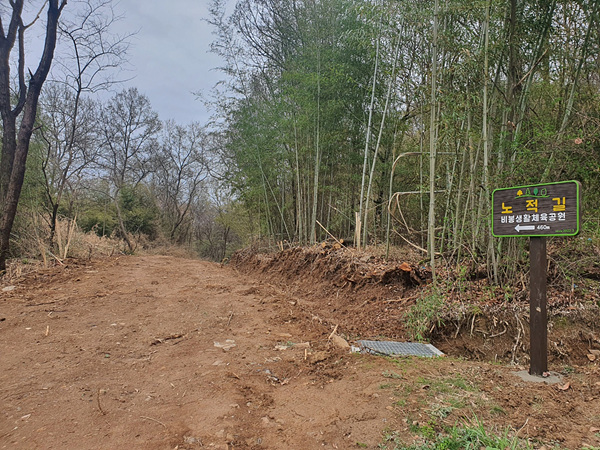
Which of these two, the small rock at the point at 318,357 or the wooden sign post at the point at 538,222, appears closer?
the wooden sign post at the point at 538,222

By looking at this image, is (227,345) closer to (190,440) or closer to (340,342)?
(340,342)

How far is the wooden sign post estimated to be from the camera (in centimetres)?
193

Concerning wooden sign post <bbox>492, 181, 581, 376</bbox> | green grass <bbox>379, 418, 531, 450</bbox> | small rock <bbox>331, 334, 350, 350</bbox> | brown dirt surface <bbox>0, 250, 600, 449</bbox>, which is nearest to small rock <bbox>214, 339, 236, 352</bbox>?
brown dirt surface <bbox>0, 250, 600, 449</bbox>

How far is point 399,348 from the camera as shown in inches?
103

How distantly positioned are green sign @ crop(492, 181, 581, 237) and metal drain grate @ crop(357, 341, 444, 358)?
1.00m

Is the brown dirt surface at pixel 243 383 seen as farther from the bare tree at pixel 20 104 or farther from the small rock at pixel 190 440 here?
the bare tree at pixel 20 104

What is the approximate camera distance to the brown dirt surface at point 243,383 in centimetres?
150

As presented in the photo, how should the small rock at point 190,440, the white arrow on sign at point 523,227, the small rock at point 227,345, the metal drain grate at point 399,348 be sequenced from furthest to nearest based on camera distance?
the small rock at point 227,345 → the metal drain grate at point 399,348 → the white arrow on sign at point 523,227 → the small rock at point 190,440

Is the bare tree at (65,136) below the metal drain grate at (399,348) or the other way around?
the other way around

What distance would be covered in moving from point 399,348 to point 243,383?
1.24m

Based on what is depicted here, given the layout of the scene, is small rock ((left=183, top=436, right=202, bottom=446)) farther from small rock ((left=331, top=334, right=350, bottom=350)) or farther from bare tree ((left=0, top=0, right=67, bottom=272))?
bare tree ((left=0, top=0, right=67, bottom=272))

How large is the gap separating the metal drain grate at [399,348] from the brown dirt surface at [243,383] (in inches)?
6.0

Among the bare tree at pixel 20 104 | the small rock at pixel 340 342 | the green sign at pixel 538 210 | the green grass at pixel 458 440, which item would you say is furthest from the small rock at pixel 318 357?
the bare tree at pixel 20 104

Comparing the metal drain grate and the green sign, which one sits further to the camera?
the metal drain grate
